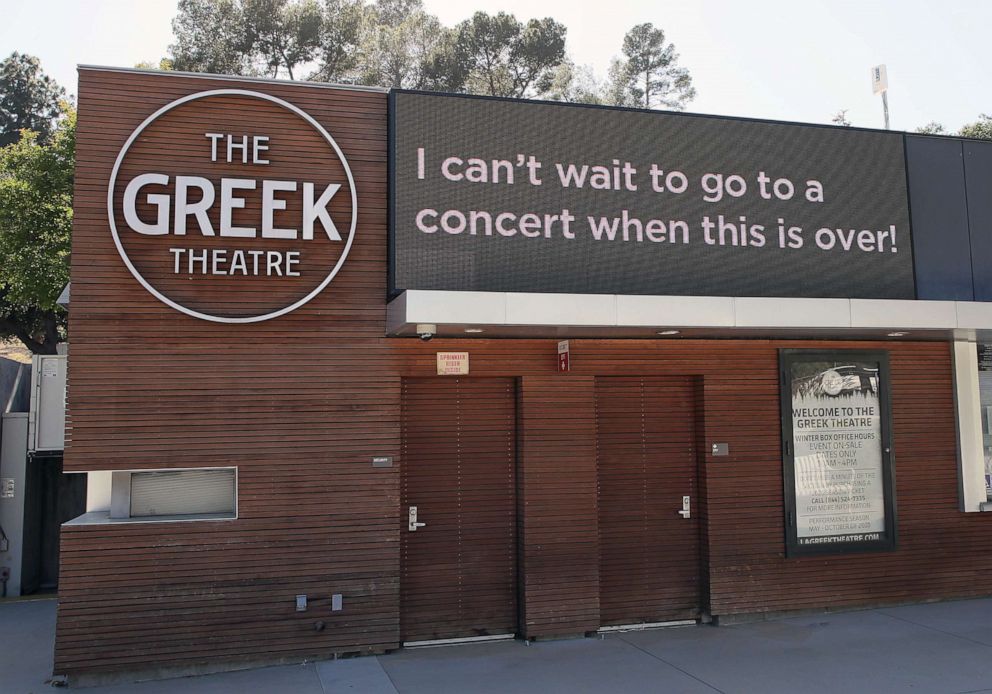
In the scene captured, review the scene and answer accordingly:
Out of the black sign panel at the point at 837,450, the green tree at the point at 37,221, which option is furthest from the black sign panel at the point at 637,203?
the green tree at the point at 37,221

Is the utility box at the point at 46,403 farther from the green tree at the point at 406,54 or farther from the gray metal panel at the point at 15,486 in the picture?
the green tree at the point at 406,54

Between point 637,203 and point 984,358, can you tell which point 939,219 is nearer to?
point 984,358

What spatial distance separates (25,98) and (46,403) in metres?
33.9

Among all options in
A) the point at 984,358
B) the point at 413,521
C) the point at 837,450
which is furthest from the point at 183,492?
the point at 984,358

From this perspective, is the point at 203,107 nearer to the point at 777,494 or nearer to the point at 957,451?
the point at 777,494

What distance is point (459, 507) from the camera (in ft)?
27.7

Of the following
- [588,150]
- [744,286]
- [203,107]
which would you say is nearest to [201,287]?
[203,107]

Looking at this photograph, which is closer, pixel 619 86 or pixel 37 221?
pixel 37 221

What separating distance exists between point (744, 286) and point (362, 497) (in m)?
4.72

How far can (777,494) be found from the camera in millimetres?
9148

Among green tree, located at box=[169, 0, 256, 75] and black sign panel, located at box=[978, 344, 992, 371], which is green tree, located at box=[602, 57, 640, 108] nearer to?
green tree, located at box=[169, 0, 256, 75]

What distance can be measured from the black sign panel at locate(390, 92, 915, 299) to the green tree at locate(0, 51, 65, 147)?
34.9 m

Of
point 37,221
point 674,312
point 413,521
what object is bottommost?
point 413,521

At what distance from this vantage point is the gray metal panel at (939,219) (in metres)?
9.77
